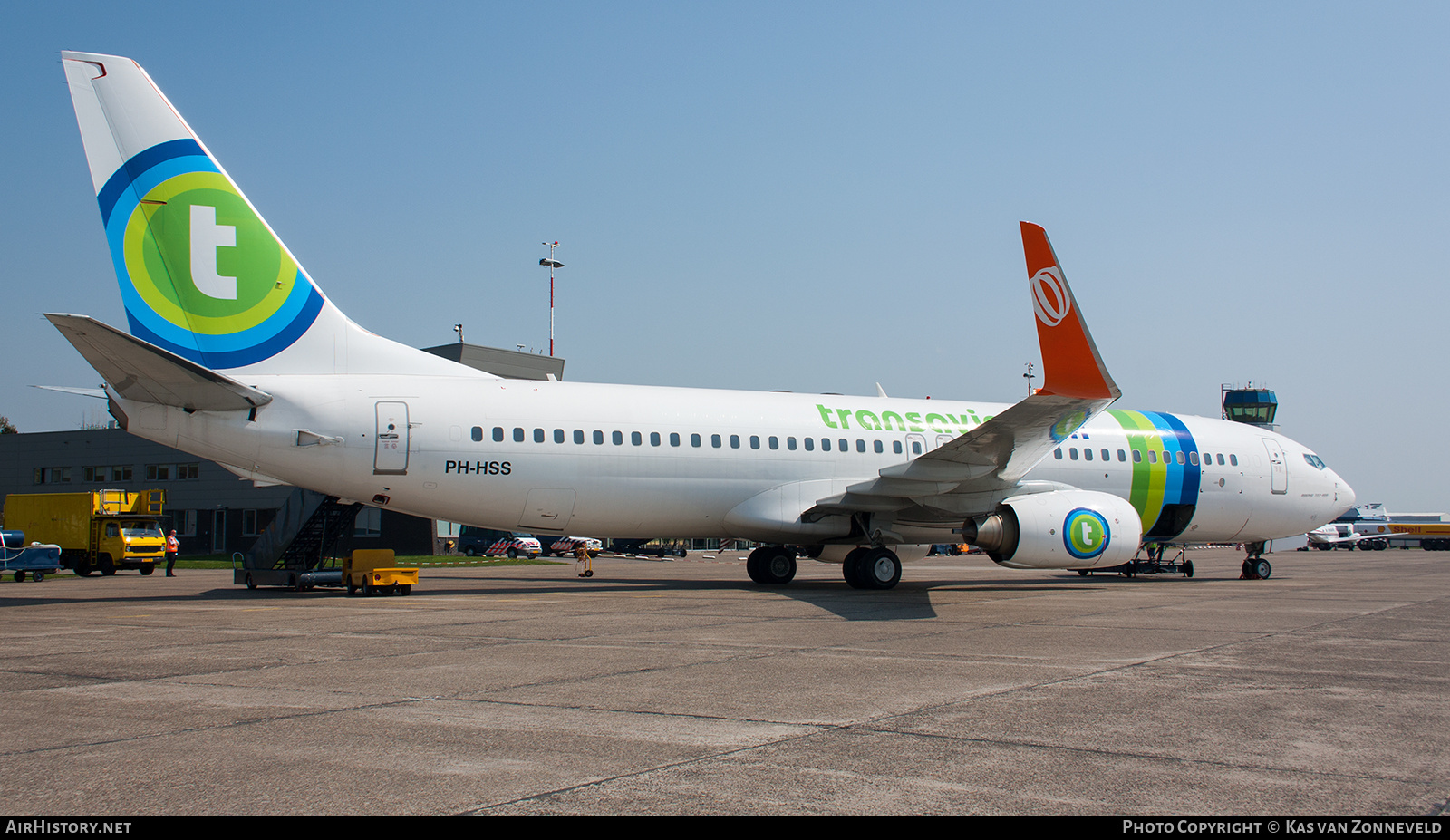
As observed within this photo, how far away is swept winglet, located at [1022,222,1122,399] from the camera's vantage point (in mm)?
13234

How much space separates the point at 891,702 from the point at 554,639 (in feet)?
15.9

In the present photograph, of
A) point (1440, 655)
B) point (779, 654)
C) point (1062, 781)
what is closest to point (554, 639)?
point (779, 654)

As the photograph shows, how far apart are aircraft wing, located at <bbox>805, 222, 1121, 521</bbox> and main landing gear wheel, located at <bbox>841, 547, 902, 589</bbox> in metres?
0.85

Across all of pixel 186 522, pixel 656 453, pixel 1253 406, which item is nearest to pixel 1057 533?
pixel 656 453

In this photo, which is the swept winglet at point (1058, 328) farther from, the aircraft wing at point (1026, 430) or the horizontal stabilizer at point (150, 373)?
the horizontal stabilizer at point (150, 373)

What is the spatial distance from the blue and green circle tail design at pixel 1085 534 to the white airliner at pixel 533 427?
0.10 ft

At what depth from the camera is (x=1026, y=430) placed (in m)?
16.5

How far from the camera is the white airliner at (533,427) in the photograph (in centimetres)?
1512

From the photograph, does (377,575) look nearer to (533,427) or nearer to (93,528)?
(533,427)

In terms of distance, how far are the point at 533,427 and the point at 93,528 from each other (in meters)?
20.8

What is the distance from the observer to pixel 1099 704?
676 centimetres

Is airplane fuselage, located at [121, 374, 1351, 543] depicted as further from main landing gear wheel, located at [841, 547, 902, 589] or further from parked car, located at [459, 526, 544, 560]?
parked car, located at [459, 526, 544, 560]

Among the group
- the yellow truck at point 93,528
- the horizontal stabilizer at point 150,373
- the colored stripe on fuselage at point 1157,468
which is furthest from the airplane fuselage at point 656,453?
the yellow truck at point 93,528

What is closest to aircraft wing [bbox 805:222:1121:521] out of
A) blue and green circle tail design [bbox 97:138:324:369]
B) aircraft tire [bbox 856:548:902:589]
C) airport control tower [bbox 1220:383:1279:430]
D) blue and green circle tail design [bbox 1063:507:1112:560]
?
aircraft tire [bbox 856:548:902:589]
